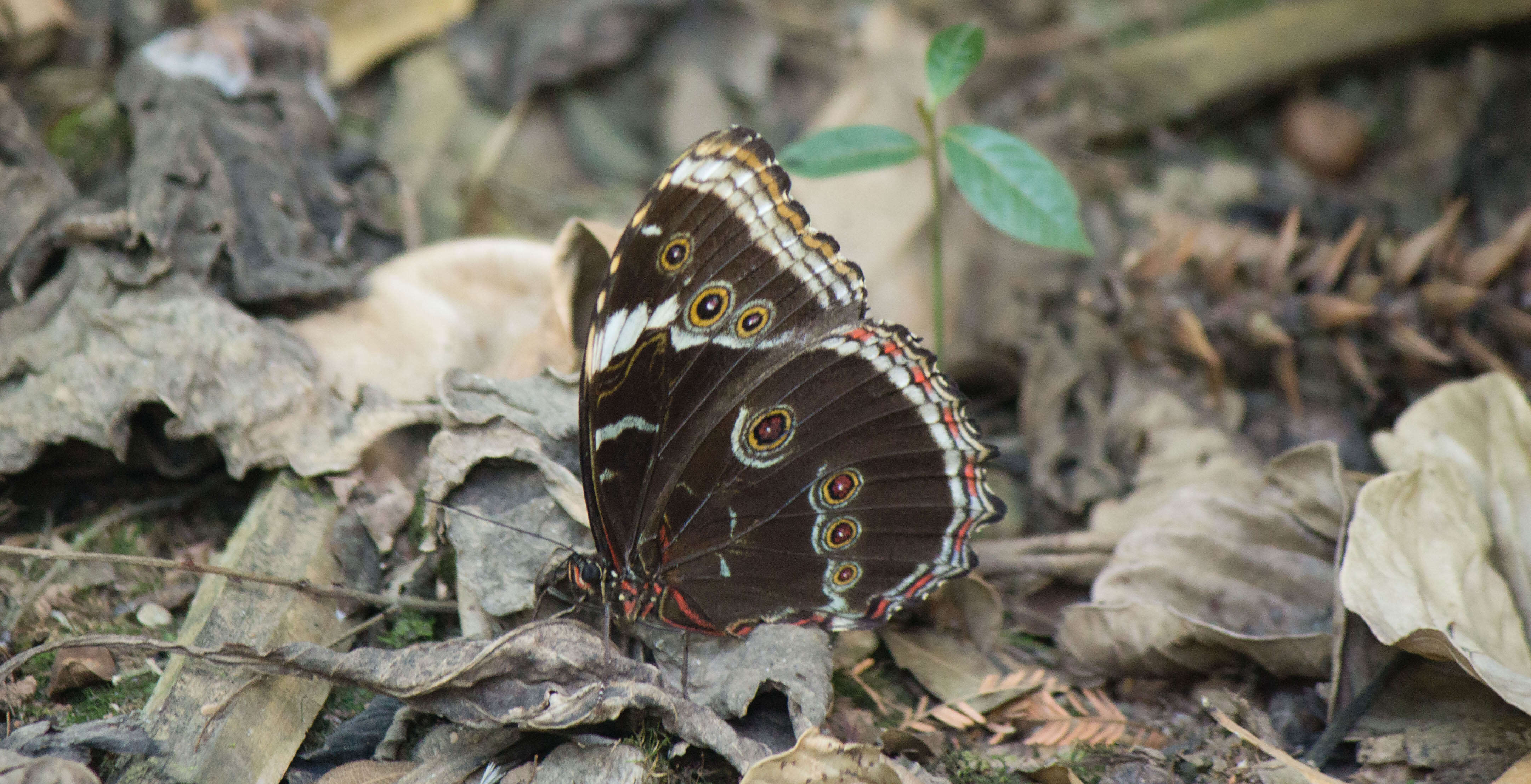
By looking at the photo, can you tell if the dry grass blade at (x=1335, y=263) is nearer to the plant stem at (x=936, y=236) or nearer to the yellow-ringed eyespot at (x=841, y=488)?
the plant stem at (x=936, y=236)

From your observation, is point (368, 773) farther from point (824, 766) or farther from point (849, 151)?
point (849, 151)

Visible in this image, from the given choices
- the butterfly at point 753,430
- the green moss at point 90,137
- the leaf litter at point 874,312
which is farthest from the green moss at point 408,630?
the green moss at point 90,137

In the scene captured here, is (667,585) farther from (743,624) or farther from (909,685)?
(909,685)

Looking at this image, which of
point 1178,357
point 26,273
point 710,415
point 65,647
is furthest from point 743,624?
point 26,273

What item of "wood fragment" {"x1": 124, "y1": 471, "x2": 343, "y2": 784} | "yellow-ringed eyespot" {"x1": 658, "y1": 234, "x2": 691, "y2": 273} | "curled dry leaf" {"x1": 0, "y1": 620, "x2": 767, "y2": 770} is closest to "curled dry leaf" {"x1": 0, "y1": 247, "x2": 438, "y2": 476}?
"wood fragment" {"x1": 124, "y1": 471, "x2": 343, "y2": 784}

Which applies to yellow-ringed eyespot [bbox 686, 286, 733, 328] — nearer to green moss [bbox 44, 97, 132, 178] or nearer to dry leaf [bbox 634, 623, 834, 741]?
dry leaf [bbox 634, 623, 834, 741]

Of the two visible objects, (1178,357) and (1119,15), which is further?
(1119,15)

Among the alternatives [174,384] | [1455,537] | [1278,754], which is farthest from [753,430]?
[1455,537]
